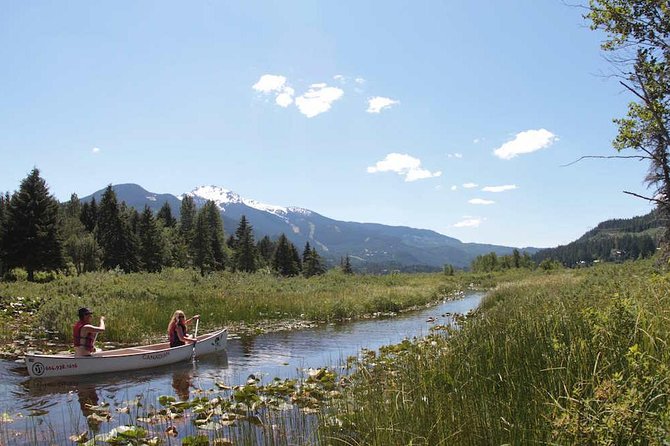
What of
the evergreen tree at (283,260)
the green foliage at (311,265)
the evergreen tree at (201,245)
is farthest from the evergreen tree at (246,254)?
the green foliage at (311,265)

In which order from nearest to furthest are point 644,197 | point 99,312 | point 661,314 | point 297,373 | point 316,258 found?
point 644,197 → point 661,314 → point 297,373 → point 99,312 → point 316,258

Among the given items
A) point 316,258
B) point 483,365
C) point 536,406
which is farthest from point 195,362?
point 316,258

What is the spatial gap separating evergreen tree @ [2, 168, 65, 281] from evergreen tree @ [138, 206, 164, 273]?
94.0 feet

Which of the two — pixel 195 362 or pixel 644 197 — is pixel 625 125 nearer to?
pixel 644 197

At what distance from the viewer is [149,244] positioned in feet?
256

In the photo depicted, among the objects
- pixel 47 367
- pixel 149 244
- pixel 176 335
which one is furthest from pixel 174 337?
pixel 149 244

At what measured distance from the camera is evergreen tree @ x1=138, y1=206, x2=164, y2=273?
76.9 meters

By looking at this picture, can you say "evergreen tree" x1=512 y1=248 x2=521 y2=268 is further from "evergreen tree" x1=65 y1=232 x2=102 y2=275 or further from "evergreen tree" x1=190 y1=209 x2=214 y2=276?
"evergreen tree" x1=65 y1=232 x2=102 y2=275

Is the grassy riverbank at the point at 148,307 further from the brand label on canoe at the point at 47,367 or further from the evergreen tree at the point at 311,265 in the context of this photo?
the evergreen tree at the point at 311,265

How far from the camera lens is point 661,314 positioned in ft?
22.6

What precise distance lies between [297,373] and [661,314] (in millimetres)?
9240

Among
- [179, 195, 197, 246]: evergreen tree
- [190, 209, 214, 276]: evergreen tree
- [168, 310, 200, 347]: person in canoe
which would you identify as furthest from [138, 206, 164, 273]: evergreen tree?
[168, 310, 200, 347]: person in canoe

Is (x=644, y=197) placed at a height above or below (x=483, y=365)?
above

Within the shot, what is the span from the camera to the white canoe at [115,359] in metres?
12.7
